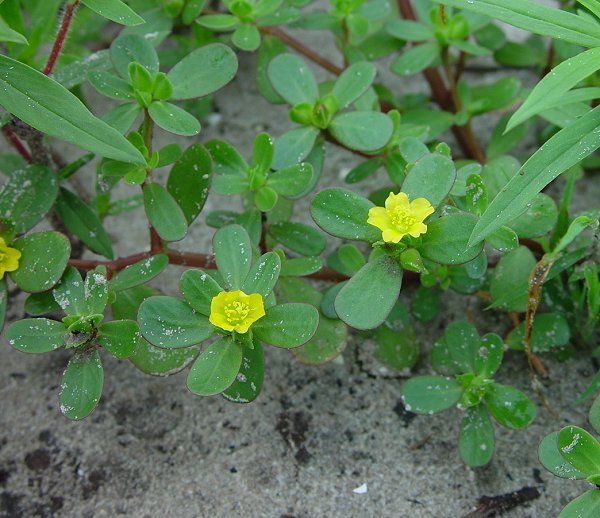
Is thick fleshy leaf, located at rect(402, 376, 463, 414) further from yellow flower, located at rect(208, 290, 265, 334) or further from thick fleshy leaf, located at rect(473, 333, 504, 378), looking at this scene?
yellow flower, located at rect(208, 290, 265, 334)

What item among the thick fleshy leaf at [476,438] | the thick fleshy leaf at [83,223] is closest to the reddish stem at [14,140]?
the thick fleshy leaf at [83,223]

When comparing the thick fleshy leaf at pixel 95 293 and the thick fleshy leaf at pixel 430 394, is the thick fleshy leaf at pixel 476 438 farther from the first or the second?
the thick fleshy leaf at pixel 95 293

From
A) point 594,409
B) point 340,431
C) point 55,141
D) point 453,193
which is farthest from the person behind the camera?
point 55,141

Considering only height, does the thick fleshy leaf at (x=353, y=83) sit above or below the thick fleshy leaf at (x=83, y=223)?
above

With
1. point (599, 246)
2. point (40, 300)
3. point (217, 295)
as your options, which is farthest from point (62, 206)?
point (599, 246)

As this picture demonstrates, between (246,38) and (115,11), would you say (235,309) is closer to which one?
(115,11)

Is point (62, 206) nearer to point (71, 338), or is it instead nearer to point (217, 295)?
point (71, 338)

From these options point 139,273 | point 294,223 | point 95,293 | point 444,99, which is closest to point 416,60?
point 444,99

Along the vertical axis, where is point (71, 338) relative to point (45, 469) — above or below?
above
